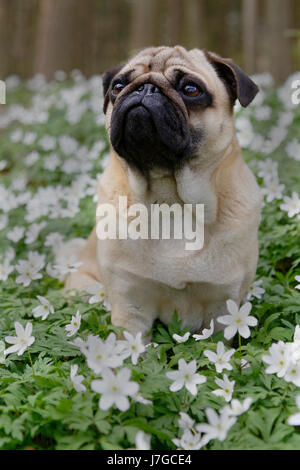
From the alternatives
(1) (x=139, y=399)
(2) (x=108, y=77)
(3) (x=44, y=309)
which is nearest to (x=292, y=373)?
(1) (x=139, y=399)

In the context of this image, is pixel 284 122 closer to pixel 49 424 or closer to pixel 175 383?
pixel 175 383

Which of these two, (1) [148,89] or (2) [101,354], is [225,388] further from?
(1) [148,89]

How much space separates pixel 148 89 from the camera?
2895 millimetres

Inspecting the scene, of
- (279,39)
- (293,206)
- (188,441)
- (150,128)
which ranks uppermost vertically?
(279,39)

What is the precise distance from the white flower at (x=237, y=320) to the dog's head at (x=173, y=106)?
0.90 m

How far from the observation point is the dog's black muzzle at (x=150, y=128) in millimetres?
2822

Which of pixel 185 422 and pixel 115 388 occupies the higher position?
pixel 115 388

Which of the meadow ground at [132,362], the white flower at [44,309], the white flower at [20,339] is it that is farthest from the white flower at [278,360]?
the white flower at [44,309]

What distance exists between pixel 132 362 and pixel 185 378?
10.1 inches

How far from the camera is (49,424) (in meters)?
2.18

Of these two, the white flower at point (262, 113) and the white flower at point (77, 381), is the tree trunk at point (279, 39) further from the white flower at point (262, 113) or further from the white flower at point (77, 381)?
the white flower at point (77, 381)

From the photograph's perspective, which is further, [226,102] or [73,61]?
[73,61]
